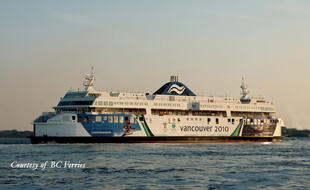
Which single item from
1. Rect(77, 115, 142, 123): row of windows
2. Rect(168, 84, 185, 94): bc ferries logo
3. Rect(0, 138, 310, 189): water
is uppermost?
Rect(168, 84, 185, 94): bc ferries logo

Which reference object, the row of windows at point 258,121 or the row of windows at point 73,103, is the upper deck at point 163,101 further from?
the row of windows at point 258,121

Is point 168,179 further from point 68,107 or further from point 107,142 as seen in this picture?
point 68,107

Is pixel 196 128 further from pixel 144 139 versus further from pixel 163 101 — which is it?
pixel 144 139

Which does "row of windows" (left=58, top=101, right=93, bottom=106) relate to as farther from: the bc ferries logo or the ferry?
the bc ferries logo

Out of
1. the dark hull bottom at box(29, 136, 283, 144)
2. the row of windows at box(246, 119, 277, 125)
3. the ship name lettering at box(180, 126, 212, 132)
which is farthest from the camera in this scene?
the row of windows at box(246, 119, 277, 125)

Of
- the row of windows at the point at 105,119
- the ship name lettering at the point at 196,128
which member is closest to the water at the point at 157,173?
the row of windows at the point at 105,119

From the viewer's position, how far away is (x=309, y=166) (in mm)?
32156

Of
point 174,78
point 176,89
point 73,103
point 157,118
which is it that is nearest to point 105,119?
point 73,103

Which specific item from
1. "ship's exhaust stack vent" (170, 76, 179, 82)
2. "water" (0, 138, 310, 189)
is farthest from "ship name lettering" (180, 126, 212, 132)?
"water" (0, 138, 310, 189)

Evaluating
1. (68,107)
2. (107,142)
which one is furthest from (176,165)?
(68,107)

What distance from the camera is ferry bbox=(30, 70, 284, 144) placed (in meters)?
52.5

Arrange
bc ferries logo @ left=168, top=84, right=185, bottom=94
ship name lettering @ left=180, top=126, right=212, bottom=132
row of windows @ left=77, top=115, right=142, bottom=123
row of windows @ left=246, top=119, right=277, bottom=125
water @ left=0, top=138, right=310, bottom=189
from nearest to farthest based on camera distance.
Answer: water @ left=0, top=138, right=310, bottom=189
row of windows @ left=77, top=115, right=142, bottom=123
ship name lettering @ left=180, top=126, right=212, bottom=132
bc ferries logo @ left=168, top=84, right=185, bottom=94
row of windows @ left=246, top=119, right=277, bottom=125

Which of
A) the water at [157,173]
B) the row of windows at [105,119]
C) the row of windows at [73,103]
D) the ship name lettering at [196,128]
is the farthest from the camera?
the ship name lettering at [196,128]

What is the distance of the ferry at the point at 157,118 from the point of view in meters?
52.5
